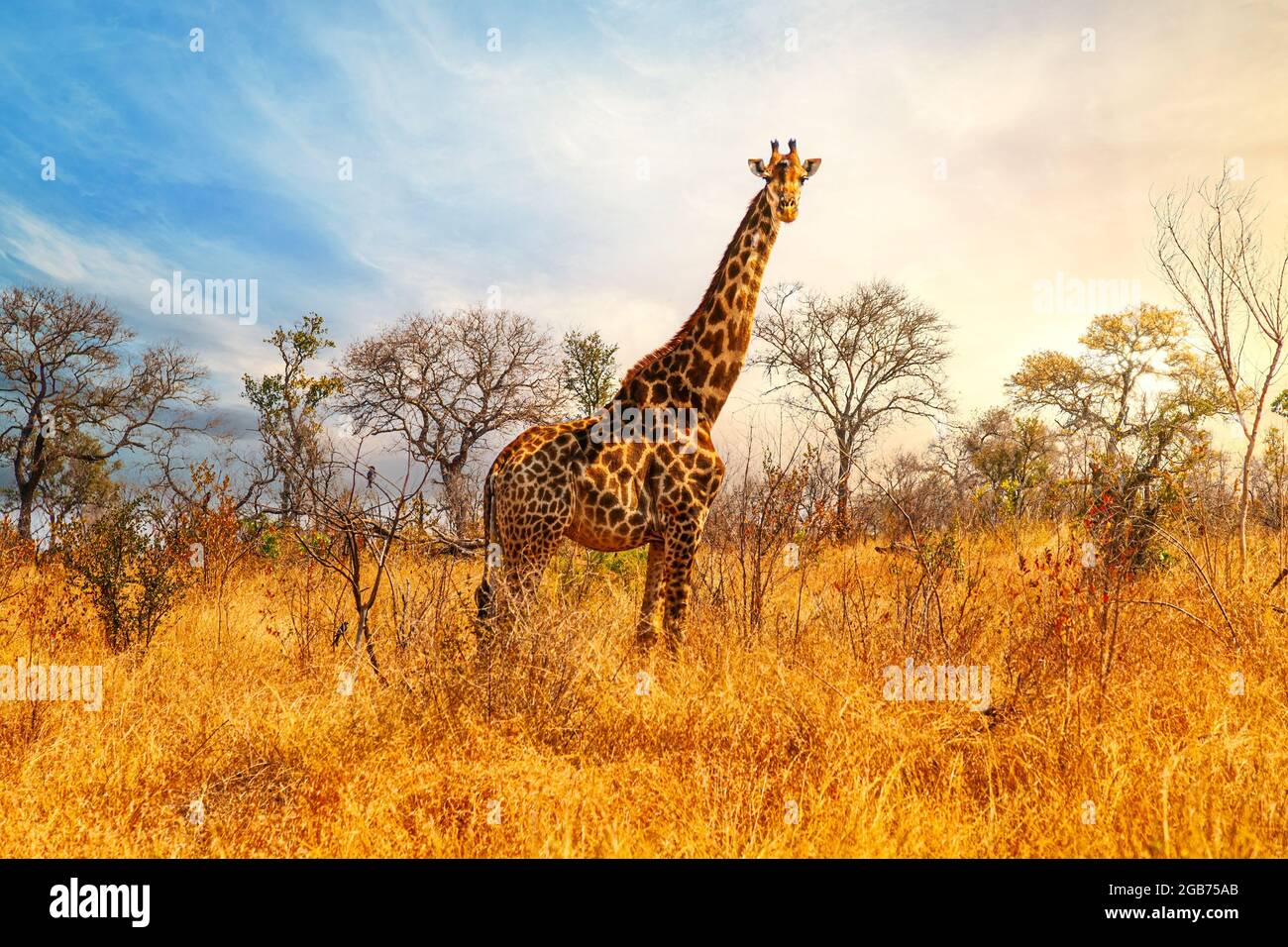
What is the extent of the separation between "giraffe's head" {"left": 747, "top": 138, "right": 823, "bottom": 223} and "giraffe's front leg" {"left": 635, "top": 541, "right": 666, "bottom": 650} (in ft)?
9.36

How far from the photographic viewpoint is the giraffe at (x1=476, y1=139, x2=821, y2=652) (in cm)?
547

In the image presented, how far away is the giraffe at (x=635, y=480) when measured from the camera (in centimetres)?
547

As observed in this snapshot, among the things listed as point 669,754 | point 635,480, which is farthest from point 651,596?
point 669,754

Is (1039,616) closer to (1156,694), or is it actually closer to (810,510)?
(1156,694)

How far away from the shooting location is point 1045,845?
10.4 ft

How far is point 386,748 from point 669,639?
214 centimetres

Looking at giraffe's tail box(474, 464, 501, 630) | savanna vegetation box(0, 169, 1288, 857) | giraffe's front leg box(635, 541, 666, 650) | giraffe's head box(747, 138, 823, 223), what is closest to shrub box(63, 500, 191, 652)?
savanna vegetation box(0, 169, 1288, 857)

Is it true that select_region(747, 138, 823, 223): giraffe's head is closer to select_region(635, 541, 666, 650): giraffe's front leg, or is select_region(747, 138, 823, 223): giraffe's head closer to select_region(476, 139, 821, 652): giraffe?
select_region(476, 139, 821, 652): giraffe

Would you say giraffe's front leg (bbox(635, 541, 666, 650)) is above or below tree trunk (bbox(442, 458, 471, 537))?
below

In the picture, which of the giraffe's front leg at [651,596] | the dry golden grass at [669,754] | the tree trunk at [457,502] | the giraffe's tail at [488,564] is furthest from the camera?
the tree trunk at [457,502]

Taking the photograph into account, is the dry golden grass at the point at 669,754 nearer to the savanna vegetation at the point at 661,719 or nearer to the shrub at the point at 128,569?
the savanna vegetation at the point at 661,719

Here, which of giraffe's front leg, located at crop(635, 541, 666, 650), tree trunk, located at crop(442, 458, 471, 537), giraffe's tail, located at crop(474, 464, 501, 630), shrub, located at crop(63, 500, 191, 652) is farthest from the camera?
tree trunk, located at crop(442, 458, 471, 537)

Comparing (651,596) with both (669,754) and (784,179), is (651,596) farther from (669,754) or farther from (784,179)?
(784,179)

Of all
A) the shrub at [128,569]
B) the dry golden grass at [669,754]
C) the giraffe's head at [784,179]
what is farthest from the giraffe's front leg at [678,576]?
the shrub at [128,569]
